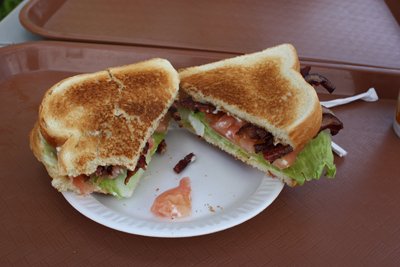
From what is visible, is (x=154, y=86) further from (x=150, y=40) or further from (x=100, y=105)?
(x=150, y=40)

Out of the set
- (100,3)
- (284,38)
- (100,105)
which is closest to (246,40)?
(284,38)

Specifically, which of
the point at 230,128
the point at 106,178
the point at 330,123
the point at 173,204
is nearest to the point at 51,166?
the point at 106,178

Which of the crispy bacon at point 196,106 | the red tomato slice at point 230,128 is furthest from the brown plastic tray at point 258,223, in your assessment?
the crispy bacon at point 196,106

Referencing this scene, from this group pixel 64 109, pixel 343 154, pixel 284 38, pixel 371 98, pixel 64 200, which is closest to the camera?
pixel 64 200

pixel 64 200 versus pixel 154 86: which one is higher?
pixel 154 86

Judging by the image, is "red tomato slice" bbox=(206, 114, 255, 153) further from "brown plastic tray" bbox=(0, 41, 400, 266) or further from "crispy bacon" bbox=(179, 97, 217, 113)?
"brown plastic tray" bbox=(0, 41, 400, 266)

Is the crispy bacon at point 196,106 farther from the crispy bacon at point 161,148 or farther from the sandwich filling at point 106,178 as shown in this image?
the sandwich filling at point 106,178

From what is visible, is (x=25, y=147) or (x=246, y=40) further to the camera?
(x=246, y=40)
